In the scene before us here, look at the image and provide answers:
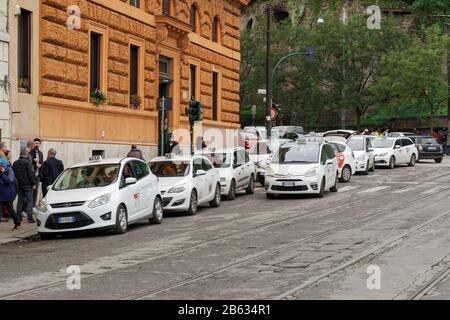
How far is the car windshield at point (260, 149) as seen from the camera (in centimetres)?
3172

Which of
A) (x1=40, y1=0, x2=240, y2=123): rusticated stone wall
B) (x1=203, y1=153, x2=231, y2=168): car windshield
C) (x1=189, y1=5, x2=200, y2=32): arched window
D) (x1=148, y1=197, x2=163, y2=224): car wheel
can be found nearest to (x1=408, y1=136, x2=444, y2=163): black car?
(x1=40, y1=0, x2=240, y2=123): rusticated stone wall

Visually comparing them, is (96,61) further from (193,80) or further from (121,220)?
(121,220)

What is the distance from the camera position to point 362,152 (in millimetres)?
34656

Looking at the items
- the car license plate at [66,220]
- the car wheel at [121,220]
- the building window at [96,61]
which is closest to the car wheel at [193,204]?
the car wheel at [121,220]

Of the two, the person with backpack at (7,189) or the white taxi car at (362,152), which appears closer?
the person with backpack at (7,189)

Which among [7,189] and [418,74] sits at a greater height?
[418,74]

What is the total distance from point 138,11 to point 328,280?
67.8 ft

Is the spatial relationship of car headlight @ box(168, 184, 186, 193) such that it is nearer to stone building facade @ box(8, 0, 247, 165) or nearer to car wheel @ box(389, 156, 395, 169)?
stone building facade @ box(8, 0, 247, 165)

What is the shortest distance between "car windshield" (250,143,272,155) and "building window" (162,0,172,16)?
6264mm

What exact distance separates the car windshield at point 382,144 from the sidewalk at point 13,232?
23106mm

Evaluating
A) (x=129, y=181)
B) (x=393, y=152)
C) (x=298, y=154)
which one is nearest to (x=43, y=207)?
(x=129, y=181)

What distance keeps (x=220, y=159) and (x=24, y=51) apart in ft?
22.0

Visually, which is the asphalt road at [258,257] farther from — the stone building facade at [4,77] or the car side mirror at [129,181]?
the stone building facade at [4,77]
